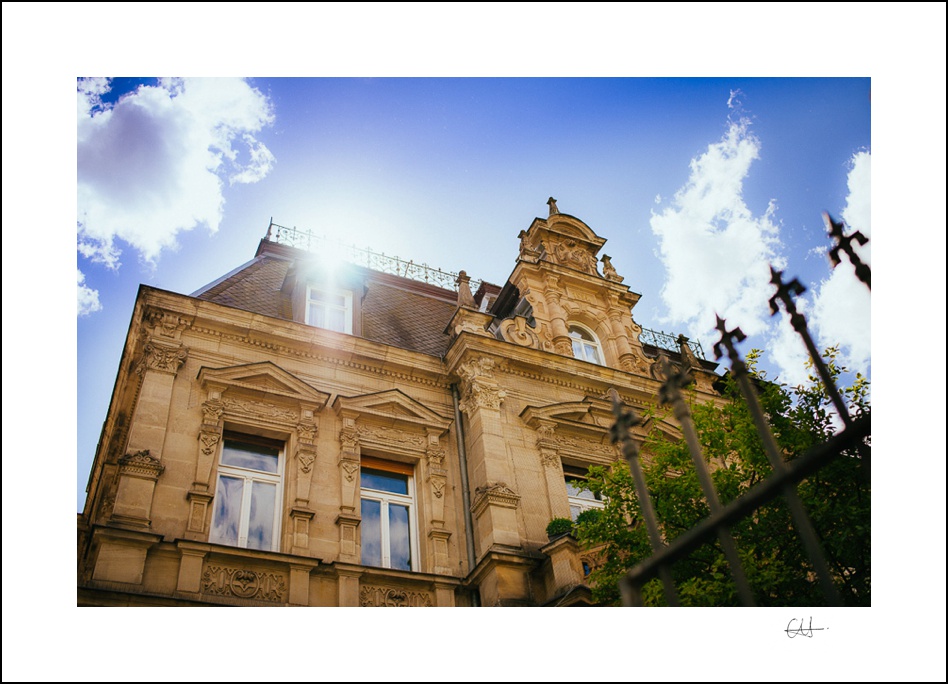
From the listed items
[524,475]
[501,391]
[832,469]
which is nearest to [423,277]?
[501,391]

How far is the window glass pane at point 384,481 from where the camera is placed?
12359 millimetres

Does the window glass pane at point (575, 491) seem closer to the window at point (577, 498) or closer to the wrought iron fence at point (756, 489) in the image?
the window at point (577, 498)

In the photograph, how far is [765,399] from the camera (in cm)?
999

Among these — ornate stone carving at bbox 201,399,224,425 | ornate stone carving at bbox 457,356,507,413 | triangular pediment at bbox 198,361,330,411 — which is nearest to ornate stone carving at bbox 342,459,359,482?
triangular pediment at bbox 198,361,330,411

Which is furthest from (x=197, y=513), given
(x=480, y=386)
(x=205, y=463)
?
(x=480, y=386)

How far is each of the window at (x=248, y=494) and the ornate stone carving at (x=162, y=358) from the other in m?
1.33

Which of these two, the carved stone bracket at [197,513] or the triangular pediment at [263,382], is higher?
the triangular pediment at [263,382]

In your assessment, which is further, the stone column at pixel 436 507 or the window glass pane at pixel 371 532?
the stone column at pixel 436 507

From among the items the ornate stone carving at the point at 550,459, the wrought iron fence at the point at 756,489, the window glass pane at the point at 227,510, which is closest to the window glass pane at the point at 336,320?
the window glass pane at the point at 227,510

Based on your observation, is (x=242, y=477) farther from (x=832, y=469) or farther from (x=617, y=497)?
(x=832, y=469)

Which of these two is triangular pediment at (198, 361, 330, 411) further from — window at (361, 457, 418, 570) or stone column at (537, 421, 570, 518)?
stone column at (537, 421, 570, 518)

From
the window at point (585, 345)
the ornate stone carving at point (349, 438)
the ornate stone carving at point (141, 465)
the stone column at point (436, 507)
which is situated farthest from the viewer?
the window at point (585, 345)

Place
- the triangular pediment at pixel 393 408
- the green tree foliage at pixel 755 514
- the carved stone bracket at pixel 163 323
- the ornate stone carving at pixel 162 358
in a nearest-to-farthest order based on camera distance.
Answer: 1. the green tree foliage at pixel 755 514
2. the ornate stone carving at pixel 162 358
3. the carved stone bracket at pixel 163 323
4. the triangular pediment at pixel 393 408
